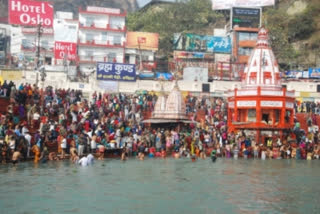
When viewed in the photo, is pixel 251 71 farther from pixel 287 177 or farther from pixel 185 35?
pixel 185 35

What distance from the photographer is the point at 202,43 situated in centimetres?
6175

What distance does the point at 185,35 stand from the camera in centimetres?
6175

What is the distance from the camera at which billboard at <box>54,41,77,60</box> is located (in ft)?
174

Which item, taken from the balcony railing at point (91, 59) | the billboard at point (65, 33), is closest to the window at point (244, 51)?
the balcony railing at point (91, 59)

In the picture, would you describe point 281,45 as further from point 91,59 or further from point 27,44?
point 27,44

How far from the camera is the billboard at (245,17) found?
63.8 metres

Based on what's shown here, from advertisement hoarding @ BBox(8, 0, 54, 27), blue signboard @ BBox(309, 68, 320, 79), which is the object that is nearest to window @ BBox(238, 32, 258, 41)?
blue signboard @ BBox(309, 68, 320, 79)

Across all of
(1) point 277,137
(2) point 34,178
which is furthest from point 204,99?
(2) point 34,178

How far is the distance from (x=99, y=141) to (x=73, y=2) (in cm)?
8531

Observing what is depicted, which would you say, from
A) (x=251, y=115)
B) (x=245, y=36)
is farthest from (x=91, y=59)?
(x=251, y=115)

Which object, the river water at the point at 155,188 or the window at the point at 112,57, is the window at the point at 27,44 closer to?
the window at the point at 112,57

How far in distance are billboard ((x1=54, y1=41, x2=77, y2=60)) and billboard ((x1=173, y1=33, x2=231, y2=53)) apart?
12.8 m

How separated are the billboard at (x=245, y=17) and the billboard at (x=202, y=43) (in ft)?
11.7

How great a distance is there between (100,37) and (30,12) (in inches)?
467
